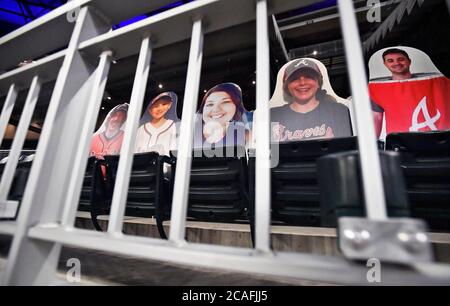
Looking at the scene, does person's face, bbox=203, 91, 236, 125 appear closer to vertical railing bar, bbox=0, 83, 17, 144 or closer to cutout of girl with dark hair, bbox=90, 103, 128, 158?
cutout of girl with dark hair, bbox=90, 103, 128, 158

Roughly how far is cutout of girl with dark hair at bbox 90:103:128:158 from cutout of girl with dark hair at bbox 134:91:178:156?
30cm

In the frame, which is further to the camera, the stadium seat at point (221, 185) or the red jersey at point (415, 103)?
the red jersey at point (415, 103)

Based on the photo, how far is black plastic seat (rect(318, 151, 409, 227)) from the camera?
0.35m

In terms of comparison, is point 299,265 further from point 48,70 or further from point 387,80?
point 387,80

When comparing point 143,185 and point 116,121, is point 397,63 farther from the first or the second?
point 116,121

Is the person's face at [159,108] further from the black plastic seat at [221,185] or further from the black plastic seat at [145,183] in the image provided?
the black plastic seat at [221,185]

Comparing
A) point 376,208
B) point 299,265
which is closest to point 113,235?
point 299,265

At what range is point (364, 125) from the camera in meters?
0.37

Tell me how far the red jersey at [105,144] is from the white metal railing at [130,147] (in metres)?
2.36

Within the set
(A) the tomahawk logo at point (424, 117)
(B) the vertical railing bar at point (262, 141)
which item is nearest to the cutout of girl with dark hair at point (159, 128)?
(B) the vertical railing bar at point (262, 141)

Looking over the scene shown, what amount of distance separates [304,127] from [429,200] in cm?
176

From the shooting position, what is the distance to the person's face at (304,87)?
2715mm

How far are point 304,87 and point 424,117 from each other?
133 centimetres

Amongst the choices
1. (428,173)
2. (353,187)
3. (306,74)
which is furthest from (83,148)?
(306,74)
